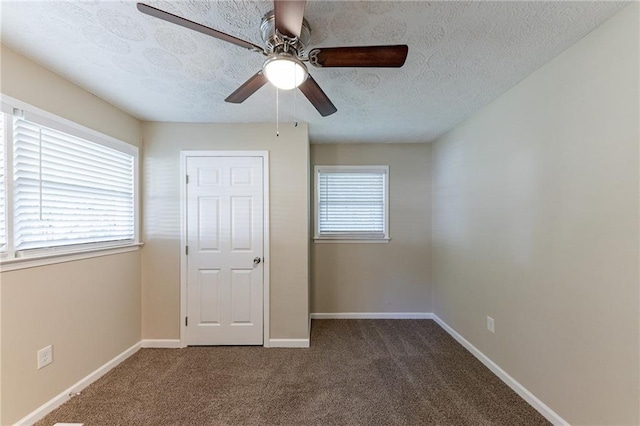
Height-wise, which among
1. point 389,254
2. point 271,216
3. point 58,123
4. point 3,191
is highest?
point 58,123

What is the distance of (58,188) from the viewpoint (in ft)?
6.77

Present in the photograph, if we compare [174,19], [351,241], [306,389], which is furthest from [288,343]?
[174,19]

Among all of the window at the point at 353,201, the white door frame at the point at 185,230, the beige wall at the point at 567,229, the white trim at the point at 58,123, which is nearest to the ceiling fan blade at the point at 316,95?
the white door frame at the point at 185,230

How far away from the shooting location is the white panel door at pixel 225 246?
2992 millimetres

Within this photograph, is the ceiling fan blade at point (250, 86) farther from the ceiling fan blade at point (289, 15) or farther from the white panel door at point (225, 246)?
the white panel door at point (225, 246)

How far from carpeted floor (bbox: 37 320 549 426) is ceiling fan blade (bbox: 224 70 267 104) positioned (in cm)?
215

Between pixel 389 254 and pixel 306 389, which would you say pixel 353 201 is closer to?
pixel 389 254

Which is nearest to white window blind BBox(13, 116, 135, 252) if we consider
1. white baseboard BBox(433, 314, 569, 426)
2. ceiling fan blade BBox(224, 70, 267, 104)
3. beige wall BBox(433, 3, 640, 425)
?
ceiling fan blade BBox(224, 70, 267, 104)

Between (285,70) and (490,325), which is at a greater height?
(285,70)

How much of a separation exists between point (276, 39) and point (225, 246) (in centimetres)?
219

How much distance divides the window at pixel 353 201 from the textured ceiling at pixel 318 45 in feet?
4.35

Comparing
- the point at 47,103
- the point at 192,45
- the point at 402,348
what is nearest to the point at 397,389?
the point at 402,348

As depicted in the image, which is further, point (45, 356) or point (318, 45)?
point (45, 356)

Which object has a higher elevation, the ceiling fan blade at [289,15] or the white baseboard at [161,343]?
the ceiling fan blade at [289,15]
